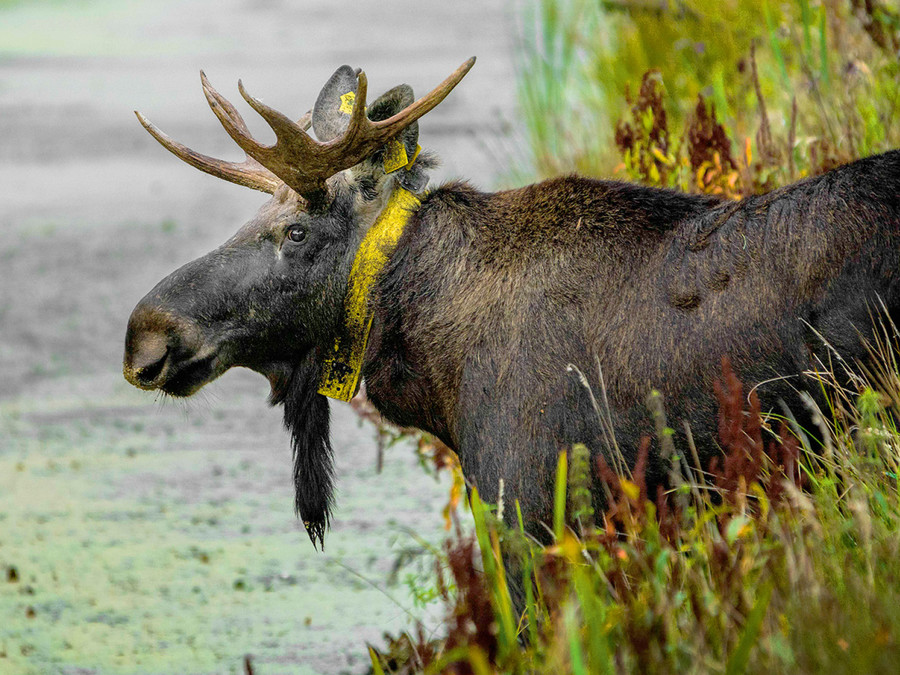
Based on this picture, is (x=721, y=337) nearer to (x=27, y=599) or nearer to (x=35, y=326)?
(x=27, y=599)

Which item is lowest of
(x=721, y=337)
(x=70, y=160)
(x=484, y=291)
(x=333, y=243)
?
(x=721, y=337)

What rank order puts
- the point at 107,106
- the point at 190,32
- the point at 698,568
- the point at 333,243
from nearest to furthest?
the point at 698,568
the point at 333,243
the point at 107,106
the point at 190,32

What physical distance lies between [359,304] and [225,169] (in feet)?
2.26

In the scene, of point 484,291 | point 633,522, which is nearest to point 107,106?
point 484,291

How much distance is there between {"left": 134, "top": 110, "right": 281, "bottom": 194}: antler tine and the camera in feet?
13.7

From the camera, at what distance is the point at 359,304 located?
4.02 meters

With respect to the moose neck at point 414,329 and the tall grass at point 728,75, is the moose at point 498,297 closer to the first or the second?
the moose neck at point 414,329

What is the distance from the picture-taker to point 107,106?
14047mm

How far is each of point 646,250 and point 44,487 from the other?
12.1 feet

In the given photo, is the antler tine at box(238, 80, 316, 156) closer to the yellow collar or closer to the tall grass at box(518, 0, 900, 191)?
the yellow collar

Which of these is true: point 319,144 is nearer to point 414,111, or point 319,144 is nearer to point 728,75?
point 414,111

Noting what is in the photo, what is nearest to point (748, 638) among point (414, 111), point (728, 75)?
point (414, 111)

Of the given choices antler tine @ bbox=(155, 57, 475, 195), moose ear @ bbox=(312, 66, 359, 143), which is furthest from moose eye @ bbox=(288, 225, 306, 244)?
moose ear @ bbox=(312, 66, 359, 143)

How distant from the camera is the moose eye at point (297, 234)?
13.1ft
